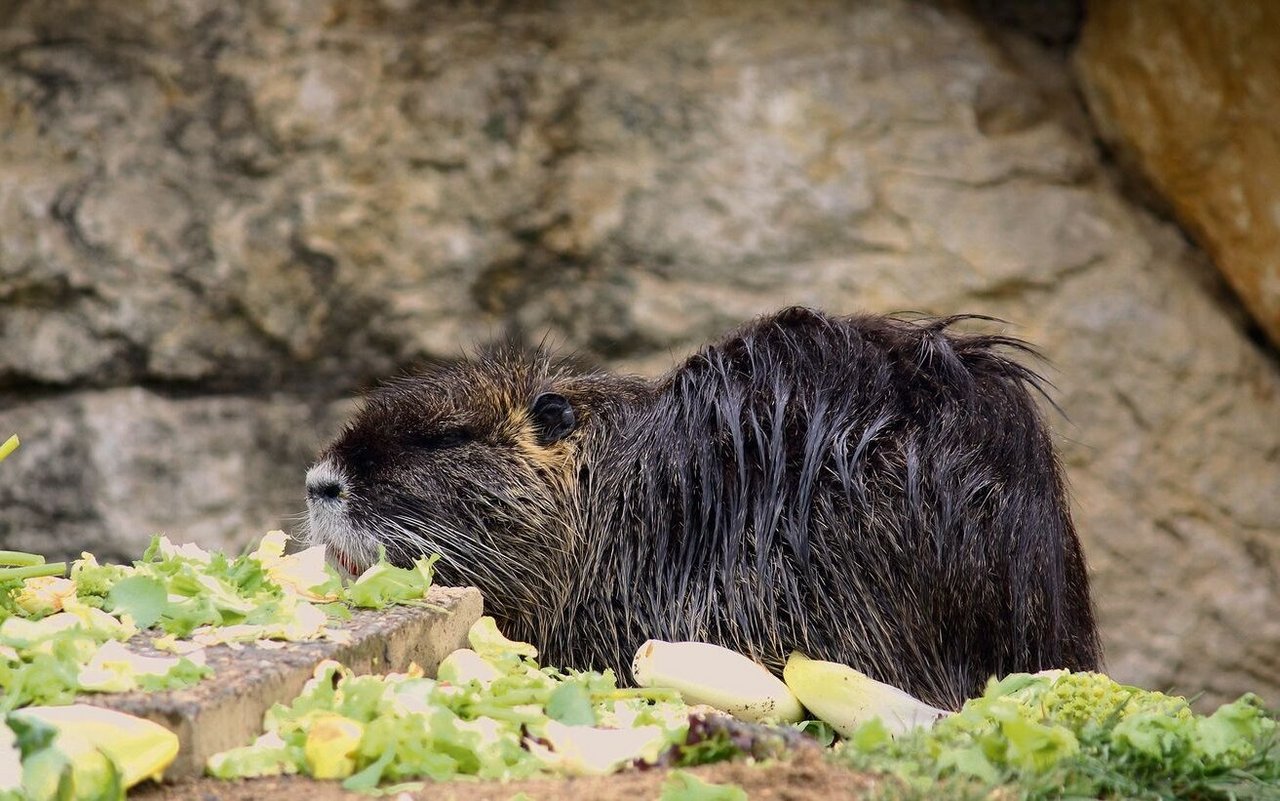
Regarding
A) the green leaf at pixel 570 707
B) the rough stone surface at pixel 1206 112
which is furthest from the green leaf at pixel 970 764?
the rough stone surface at pixel 1206 112

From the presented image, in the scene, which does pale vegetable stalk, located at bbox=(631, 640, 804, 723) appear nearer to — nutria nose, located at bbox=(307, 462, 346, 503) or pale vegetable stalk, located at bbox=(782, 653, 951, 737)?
pale vegetable stalk, located at bbox=(782, 653, 951, 737)

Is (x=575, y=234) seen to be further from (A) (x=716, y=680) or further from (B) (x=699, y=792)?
(B) (x=699, y=792)

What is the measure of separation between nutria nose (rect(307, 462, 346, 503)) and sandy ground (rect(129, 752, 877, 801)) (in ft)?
4.36

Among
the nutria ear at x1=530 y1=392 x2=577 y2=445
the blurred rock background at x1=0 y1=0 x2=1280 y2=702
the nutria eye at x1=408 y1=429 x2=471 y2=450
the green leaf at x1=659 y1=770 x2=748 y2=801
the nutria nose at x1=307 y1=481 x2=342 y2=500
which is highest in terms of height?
the blurred rock background at x1=0 y1=0 x2=1280 y2=702

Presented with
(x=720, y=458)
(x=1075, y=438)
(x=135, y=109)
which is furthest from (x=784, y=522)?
(x=135, y=109)

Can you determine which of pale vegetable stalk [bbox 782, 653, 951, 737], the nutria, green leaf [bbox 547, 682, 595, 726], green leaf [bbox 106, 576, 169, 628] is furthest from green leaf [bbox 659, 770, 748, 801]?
the nutria

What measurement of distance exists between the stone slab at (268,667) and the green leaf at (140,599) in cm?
7

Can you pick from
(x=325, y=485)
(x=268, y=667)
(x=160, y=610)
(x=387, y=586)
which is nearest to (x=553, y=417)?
(x=325, y=485)

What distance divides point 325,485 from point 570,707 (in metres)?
1.19

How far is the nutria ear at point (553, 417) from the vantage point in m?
2.99

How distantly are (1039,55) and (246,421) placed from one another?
2.66 metres

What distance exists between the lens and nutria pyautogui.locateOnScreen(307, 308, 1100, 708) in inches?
99.8

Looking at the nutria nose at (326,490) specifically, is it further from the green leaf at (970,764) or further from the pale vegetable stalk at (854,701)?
the green leaf at (970,764)

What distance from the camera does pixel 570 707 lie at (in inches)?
75.3
